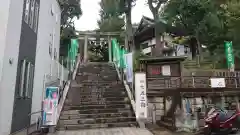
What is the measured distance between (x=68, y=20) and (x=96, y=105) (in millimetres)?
18780

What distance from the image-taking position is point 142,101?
9211mm

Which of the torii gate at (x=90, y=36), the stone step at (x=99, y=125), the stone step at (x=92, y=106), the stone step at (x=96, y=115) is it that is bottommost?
the stone step at (x=99, y=125)

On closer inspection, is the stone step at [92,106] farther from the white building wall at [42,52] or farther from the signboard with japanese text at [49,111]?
the signboard with japanese text at [49,111]

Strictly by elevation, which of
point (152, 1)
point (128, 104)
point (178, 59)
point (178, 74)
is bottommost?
point (128, 104)

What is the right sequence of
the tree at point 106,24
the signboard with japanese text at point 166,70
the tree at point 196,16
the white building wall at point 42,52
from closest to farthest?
the white building wall at point 42,52 → the signboard with japanese text at point 166,70 → the tree at point 196,16 → the tree at point 106,24

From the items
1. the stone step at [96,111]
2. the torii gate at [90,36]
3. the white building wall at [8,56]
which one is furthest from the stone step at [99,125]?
the torii gate at [90,36]

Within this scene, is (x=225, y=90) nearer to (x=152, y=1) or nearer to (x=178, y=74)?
(x=178, y=74)

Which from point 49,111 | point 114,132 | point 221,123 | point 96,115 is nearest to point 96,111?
point 96,115

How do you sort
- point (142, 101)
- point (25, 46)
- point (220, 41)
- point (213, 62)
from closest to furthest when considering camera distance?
point (25, 46) → point (142, 101) → point (213, 62) → point (220, 41)

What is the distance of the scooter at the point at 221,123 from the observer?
7625 mm

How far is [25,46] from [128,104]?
230 inches

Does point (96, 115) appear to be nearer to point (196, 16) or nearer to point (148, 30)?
point (196, 16)

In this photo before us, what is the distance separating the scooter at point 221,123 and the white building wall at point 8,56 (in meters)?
6.89

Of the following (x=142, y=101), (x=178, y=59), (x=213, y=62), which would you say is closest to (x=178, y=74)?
(x=178, y=59)
